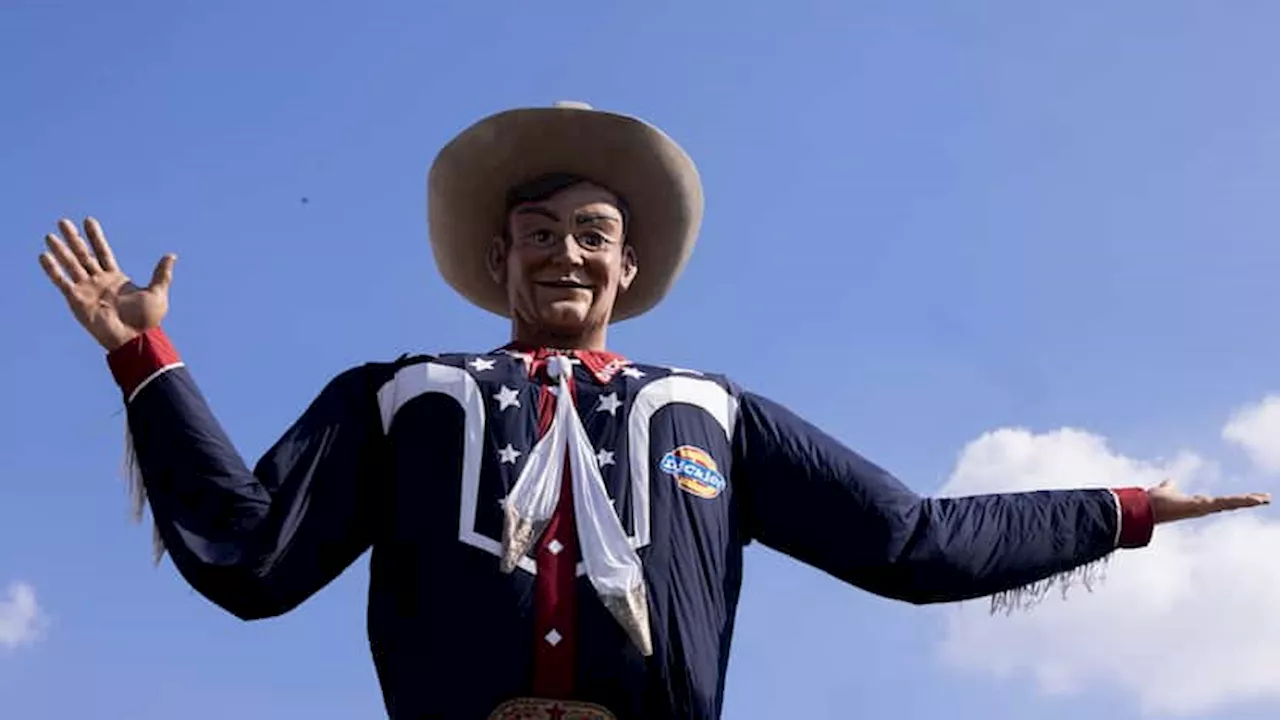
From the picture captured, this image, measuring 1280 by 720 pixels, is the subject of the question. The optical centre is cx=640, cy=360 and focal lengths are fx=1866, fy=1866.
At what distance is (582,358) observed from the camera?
6.93 metres

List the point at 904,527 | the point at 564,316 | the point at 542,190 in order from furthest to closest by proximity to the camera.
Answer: the point at 542,190 → the point at 564,316 → the point at 904,527

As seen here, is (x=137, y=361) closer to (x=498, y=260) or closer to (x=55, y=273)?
(x=55, y=273)

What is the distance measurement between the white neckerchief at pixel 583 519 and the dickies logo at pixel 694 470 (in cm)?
27

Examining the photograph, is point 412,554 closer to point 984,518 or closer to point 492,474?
point 492,474

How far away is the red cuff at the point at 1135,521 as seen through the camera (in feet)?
22.5

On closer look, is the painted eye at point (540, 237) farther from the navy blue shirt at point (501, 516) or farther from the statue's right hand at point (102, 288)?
the statue's right hand at point (102, 288)

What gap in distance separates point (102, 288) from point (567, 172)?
73.8 inches

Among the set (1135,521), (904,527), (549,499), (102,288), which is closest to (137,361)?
(102,288)

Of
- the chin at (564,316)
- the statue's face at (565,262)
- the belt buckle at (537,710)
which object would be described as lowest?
the belt buckle at (537,710)

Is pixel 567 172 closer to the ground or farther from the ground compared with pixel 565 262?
farther from the ground

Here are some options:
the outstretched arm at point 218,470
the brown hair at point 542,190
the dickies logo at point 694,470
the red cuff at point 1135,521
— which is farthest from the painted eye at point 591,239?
the red cuff at point 1135,521

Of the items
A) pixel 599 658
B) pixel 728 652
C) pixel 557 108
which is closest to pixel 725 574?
pixel 728 652

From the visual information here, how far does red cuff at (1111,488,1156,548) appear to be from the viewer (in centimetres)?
684

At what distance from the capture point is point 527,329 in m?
7.12
